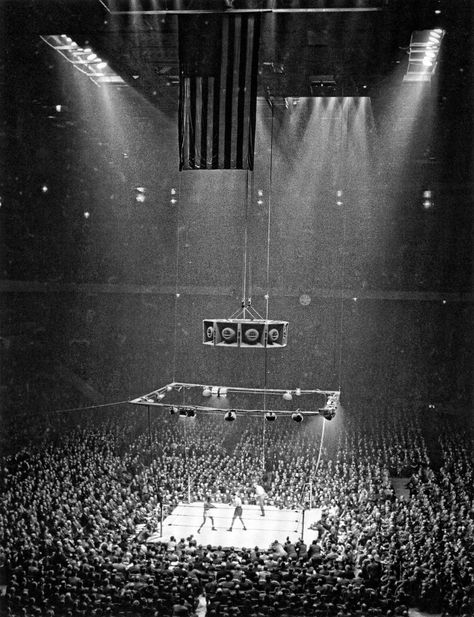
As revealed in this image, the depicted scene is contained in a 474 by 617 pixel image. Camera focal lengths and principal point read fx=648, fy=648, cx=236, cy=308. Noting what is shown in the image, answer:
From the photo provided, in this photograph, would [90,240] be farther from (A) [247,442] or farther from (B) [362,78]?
(B) [362,78]

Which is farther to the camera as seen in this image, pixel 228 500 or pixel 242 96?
pixel 228 500

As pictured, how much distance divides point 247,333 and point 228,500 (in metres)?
5.47

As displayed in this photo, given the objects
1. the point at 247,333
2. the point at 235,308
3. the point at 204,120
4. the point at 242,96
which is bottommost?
the point at 235,308

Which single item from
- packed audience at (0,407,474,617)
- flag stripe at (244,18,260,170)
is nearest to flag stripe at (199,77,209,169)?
flag stripe at (244,18,260,170)

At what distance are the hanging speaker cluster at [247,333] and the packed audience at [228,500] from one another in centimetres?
379

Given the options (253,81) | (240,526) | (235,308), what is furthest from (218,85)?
(235,308)

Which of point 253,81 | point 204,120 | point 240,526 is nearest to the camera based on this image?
point 253,81

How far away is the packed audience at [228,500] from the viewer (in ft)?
32.7

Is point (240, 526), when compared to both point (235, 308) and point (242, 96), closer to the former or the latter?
point (235, 308)

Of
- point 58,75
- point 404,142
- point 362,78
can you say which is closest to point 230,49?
point 362,78

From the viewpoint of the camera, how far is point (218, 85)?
11.6 metres

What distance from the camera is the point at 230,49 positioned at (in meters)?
11.5

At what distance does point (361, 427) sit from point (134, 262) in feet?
28.5

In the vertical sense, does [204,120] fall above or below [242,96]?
below
